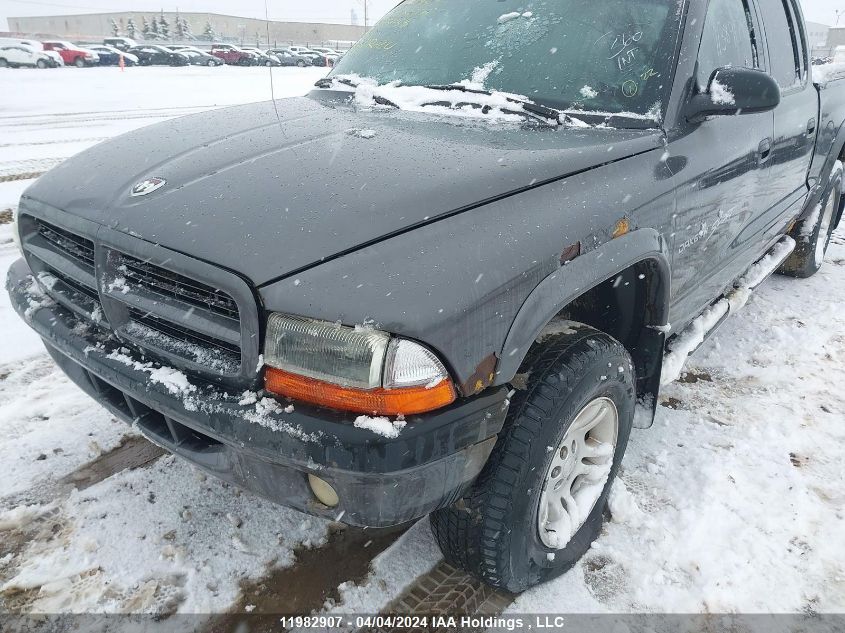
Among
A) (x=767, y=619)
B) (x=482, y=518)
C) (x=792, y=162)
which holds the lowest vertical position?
(x=767, y=619)

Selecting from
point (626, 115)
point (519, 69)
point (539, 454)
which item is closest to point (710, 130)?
point (626, 115)

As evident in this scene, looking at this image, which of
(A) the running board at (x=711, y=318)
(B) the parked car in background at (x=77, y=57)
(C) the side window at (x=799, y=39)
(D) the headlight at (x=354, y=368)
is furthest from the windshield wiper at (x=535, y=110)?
(B) the parked car in background at (x=77, y=57)

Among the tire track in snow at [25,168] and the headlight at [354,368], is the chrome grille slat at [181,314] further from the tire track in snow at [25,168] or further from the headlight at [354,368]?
the tire track in snow at [25,168]

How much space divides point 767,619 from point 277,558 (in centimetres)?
165

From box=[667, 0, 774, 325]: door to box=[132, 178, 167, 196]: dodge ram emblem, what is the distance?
68.8 inches

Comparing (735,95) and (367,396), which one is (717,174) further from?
(367,396)

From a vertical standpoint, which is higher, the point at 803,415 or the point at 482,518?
the point at 482,518

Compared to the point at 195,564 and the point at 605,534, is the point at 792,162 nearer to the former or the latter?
the point at 605,534

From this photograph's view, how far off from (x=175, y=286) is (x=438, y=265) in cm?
74

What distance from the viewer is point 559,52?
2.38 m

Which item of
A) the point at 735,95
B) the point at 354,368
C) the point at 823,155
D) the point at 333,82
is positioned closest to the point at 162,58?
the point at 333,82

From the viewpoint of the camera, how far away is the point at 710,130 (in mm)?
2391

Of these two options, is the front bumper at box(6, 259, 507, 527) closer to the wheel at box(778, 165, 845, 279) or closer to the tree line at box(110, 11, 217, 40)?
the wheel at box(778, 165, 845, 279)

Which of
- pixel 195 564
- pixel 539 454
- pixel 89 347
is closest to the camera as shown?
pixel 539 454
